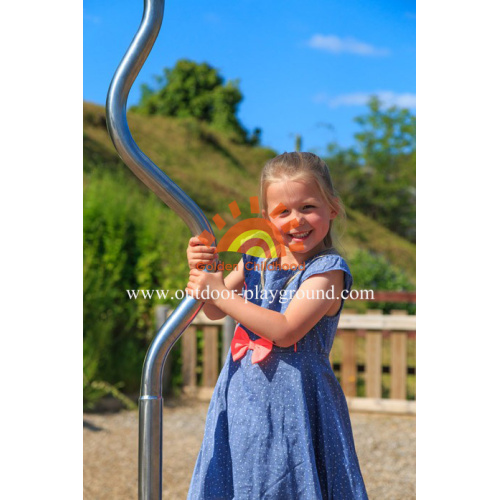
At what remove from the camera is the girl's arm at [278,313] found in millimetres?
1589

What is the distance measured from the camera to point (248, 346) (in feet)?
5.69

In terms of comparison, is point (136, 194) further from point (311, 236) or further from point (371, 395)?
point (311, 236)

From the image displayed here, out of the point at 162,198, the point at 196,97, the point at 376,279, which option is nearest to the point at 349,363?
the point at 376,279

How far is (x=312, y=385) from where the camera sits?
1.68 metres

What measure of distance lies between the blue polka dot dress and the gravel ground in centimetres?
169

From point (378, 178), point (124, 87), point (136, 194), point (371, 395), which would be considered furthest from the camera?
point (378, 178)

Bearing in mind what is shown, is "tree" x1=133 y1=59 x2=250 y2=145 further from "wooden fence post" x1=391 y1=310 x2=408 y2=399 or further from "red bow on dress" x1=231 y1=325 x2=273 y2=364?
"red bow on dress" x1=231 y1=325 x2=273 y2=364

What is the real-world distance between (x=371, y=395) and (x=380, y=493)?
1.84 m

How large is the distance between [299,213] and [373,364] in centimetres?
372

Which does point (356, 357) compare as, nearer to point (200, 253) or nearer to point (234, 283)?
point (234, 283)

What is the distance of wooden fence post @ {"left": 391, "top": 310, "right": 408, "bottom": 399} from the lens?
511cm

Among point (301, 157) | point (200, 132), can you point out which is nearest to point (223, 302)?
point (301, 157)

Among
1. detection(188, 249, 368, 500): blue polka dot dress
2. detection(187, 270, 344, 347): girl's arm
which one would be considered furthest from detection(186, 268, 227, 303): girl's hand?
detection(188, 249, 368, 500): blue polka dot dress

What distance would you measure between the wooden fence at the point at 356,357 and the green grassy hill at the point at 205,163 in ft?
11.0
